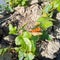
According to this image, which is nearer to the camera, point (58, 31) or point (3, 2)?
point (58, 31)

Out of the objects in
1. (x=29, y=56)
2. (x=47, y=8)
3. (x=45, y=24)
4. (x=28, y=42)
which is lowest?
(x=29, y=56)

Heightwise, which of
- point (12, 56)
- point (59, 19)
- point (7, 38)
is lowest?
point (12, 56)

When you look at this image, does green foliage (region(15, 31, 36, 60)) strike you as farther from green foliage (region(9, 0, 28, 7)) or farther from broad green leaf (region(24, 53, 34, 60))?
green foliage (region(9, 0, 28, 7))

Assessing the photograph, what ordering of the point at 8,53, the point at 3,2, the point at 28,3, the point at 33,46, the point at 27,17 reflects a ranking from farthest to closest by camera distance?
the point at 3,2, the point at 28,3, the point at 27,17, the point at 8,53, the point at 33,46

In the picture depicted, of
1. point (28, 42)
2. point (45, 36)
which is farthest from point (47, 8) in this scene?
point (28, 42)

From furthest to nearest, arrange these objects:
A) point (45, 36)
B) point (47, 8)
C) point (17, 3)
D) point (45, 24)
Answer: point (17, 3) → point (47, 8) → point (45, 36) → point (45, 24)

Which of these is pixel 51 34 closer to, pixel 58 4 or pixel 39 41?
pixel 39 41

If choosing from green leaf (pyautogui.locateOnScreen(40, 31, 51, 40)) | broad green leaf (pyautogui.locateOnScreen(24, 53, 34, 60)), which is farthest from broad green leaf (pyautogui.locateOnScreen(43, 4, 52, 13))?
broad green leaf (pyautogui.locateOnScreen(24, 53, 34, 60))

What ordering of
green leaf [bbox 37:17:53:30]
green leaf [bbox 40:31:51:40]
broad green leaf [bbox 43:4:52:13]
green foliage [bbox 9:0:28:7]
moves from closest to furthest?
1. green leaf [bbox 37:17:53:30]
2. green leaf [bbox 40:31:51:40]
3. broad green leaf [bbox 43:4:52:13]
4. green foliage [bbox 9:0:28:7]

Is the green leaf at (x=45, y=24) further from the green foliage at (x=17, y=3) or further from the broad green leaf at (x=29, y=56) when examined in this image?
the green foliage at (x=17, y=3)

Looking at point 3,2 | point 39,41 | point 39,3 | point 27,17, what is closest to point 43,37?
→ point 39,41

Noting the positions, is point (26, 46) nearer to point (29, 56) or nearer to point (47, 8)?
point (29, 56)
